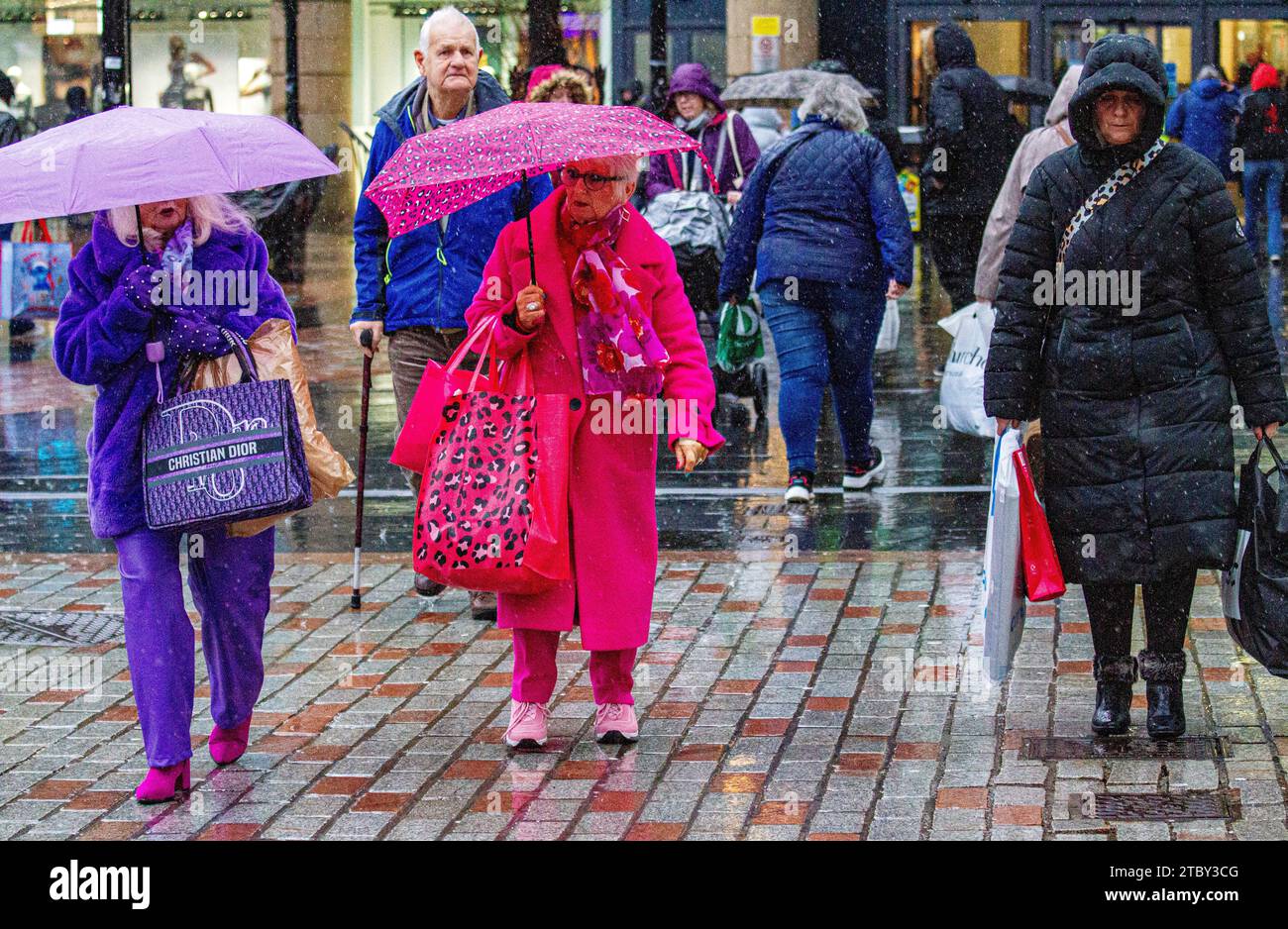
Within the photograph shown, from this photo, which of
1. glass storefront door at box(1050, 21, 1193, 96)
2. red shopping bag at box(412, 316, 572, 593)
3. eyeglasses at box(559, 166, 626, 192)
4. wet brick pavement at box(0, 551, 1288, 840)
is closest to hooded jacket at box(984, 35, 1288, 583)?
wet brick pavement at box(0, 551, 1288, 840)

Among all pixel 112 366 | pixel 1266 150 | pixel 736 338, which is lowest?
pixel 736 338

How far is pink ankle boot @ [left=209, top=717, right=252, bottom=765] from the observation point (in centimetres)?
570

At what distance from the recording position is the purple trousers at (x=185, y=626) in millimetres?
5383

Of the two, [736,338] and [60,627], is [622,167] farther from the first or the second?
[736,338]

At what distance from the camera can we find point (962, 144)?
43.2 ft

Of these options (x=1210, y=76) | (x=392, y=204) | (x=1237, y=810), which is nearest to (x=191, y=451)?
(x=392, y=204)

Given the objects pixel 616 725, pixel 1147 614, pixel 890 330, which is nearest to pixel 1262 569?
pixel 1147 614

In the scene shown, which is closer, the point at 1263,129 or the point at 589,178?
the point at 589,178

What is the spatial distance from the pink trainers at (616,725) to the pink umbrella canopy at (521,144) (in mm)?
1543

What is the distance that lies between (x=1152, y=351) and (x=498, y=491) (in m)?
1.82

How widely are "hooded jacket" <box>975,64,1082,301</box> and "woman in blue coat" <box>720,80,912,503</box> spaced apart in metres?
0.39

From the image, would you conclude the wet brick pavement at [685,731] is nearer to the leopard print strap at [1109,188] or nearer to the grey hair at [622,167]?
the leopard print strap at [1109,188]
